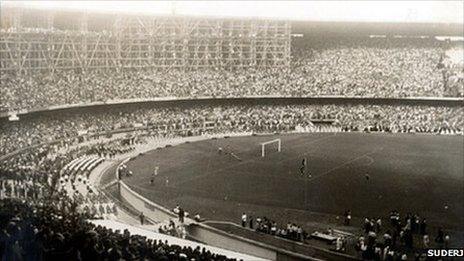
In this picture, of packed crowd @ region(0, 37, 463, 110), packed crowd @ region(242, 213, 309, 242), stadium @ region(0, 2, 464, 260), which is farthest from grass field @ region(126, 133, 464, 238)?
packed crowd @ region(0, 37, 463, 110)

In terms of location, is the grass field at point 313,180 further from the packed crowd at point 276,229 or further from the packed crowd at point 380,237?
the packed crowd at point 380,237

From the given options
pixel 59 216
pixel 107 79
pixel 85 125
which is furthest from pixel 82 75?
pixel 59 216

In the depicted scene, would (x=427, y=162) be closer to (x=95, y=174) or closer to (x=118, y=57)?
(x=95, y=174)

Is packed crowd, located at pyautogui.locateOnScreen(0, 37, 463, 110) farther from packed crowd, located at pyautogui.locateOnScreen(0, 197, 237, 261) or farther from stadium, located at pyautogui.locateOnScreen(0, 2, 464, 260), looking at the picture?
packed crowd, located at pyautogui.locateOnScreen(0, 197, 237, 261)

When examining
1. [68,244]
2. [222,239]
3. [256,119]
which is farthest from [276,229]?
[256,119]

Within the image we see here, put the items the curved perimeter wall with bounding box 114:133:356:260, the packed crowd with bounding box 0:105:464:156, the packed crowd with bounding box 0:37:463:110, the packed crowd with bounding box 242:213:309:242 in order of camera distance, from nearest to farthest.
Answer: the curved perimeter wall with bounding box 114:133:356:260 < the packed crowd with bounding box 242:213:309:242 < the packed crowd with bounding box 0:105:464:156 < the packed crowd with bounding box 0:37:463:110

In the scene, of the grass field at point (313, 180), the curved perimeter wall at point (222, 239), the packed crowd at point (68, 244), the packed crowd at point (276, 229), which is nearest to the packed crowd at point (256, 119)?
the grass field at point (313, 180)
